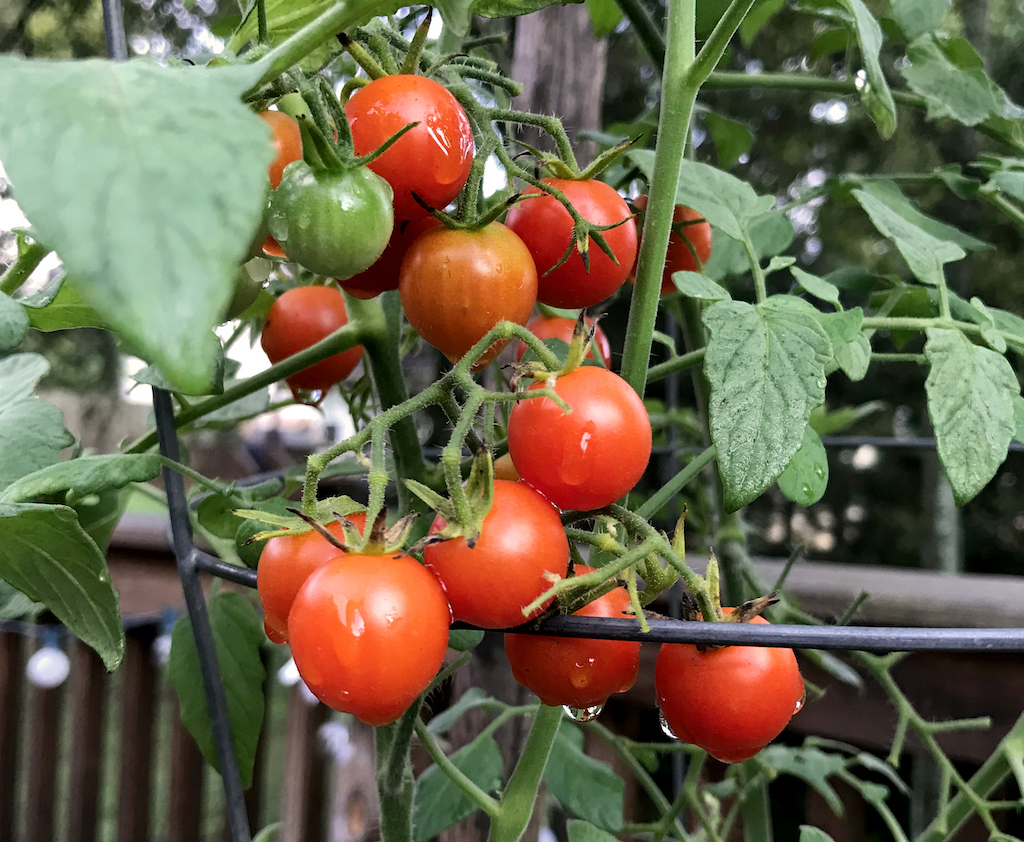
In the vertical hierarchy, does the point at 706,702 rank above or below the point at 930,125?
above

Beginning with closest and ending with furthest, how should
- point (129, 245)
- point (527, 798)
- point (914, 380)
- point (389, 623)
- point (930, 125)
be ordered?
point (129, 245), point (389, 623), point (527, 798), point (930, 125), point (914, 380)

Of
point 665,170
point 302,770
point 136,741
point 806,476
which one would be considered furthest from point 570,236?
point 136,741

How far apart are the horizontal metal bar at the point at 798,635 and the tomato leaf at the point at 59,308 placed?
10.2 inches

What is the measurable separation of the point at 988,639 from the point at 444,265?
0.25 m

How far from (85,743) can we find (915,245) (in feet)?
4.71

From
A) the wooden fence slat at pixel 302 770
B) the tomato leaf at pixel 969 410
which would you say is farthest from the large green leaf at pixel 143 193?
the wooden fence slat at pixel 302 770

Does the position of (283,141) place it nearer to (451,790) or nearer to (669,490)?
(669,490)

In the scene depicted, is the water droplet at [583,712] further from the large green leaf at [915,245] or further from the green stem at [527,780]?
the large green leaf at [915,245]

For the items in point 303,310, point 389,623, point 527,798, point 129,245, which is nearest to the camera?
point 129,245

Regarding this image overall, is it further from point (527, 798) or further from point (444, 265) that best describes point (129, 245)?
point (527, 798)

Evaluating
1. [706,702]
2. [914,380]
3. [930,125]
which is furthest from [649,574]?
[914,380]

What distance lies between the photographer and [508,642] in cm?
34

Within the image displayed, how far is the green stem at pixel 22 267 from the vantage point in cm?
40

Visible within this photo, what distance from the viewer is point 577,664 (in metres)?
0.31
